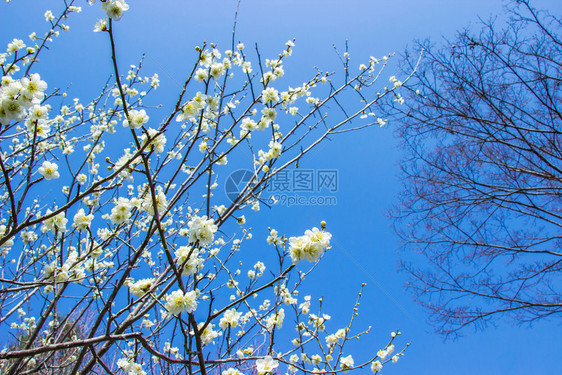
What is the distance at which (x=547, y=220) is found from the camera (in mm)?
4180

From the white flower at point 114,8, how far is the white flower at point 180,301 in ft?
4.55

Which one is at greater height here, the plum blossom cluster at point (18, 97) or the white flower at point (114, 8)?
the white flower at point (114, 8)

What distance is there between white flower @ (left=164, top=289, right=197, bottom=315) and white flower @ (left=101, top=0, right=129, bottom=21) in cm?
139

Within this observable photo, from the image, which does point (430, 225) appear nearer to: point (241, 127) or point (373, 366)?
point (373, 366)

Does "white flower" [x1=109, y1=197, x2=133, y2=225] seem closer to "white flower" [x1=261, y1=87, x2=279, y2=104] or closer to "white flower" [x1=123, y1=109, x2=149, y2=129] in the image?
"white flower" [x1=123, y1=109, x2=149, y2=129]

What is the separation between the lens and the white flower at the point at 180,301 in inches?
60.7

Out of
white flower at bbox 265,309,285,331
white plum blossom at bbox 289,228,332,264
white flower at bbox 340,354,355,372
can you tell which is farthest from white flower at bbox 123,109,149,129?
white flower at bbox 340,354,355,372

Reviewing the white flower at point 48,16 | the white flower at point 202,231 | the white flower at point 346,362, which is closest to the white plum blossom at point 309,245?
the white flower at point 202,231

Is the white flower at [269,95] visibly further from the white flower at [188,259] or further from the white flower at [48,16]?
the white flower at [48,16]

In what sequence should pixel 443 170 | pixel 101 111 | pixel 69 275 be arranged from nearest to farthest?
pixel 69 275 < pixel 101 111 < pixel 443 170

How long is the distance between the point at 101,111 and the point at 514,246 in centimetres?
571

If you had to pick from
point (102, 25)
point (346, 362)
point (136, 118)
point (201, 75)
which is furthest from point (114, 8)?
point (346, 362)

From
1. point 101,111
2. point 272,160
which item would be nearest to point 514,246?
point 272,160

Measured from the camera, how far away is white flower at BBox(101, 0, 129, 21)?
4.84 feet
